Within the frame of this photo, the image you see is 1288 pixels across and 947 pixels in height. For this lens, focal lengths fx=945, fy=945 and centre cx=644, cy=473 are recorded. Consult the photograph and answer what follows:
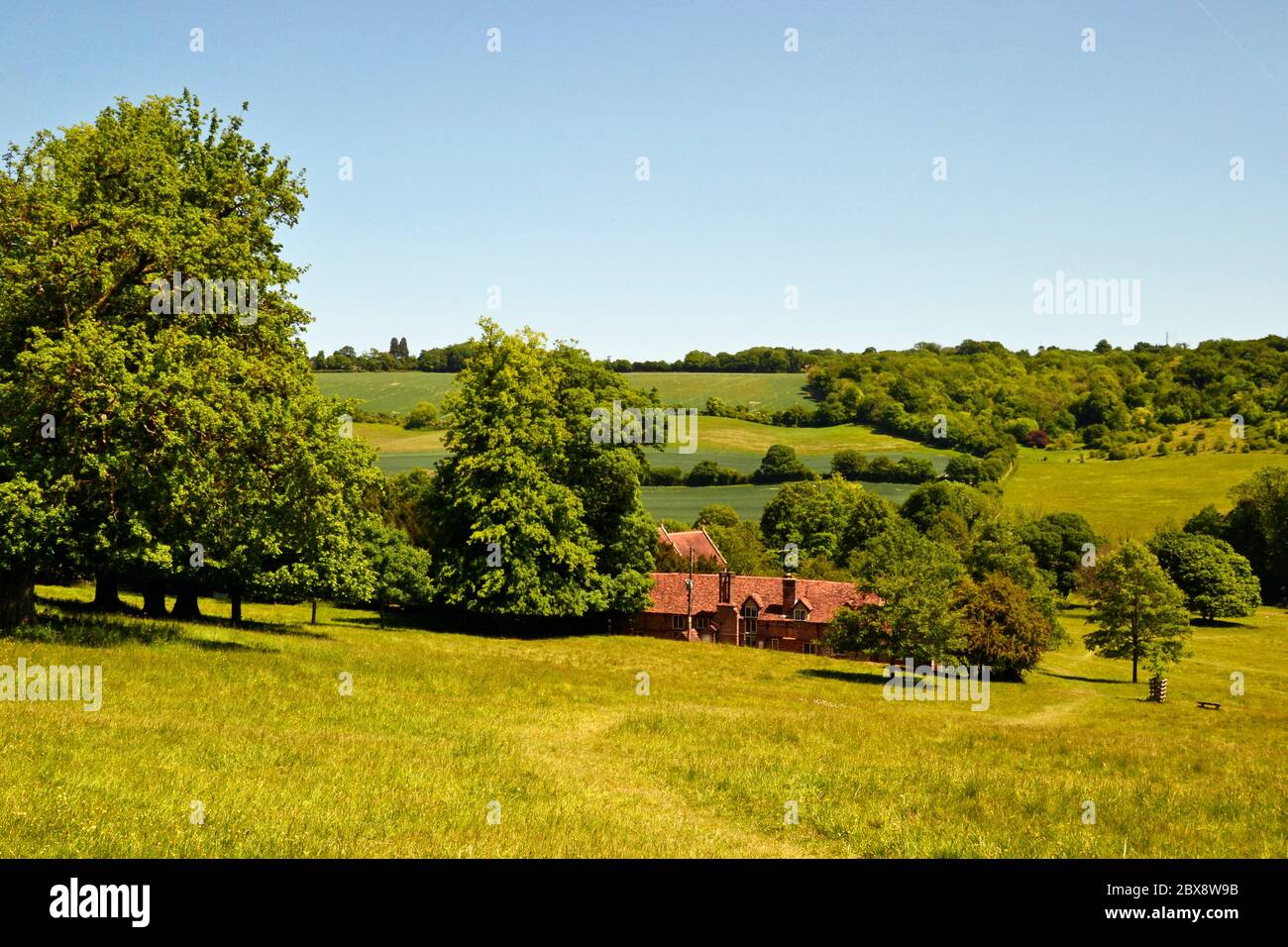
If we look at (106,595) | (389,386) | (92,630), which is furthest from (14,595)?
(389,386)

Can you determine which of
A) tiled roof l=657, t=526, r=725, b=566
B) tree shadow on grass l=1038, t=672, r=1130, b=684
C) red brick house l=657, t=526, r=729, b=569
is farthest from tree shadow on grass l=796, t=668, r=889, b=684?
tiled roof l=657, t=526, r=725, b=566

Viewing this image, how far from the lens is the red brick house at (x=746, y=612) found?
79.7 m

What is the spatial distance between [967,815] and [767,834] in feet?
14.6

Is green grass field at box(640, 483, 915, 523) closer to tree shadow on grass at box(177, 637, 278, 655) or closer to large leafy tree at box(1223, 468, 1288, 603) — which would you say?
large leafy tree at box(1223, 468, 1288, 603)

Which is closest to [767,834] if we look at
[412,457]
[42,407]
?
[42,407]

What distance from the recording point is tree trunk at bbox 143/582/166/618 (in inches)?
1623

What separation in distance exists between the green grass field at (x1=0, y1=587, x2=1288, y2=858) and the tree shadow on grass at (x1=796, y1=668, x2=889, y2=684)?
44.9 feet

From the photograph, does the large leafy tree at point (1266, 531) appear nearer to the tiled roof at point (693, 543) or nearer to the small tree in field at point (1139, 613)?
the small tree in field at point (1139, 613)

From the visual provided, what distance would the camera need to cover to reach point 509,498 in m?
56.8

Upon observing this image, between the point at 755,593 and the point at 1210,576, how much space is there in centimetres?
6257

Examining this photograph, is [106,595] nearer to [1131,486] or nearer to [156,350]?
[156,350]

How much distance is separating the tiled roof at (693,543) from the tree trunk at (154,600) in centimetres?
5768
